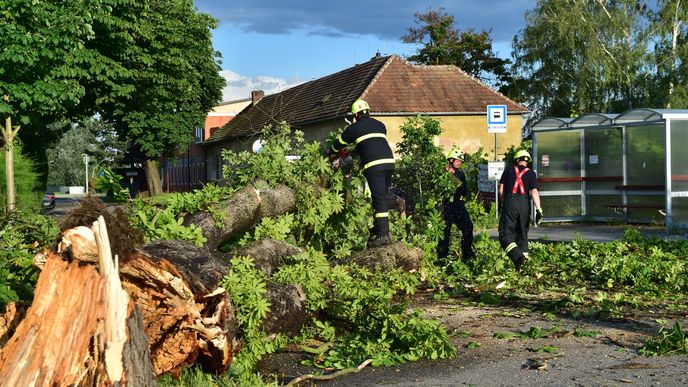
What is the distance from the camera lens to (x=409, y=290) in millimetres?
9789

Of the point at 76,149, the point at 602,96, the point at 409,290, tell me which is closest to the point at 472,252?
the point at 409,290

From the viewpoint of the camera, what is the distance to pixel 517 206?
12359 mm

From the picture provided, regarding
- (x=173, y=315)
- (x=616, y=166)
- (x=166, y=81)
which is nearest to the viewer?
(x=173, y=315)

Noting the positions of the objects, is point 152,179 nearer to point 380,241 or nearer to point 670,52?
point 670,52

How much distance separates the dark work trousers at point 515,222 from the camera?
40.0 ft

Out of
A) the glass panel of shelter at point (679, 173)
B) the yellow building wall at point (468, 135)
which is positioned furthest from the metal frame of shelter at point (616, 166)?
the yellow building wall at point (468, 135)

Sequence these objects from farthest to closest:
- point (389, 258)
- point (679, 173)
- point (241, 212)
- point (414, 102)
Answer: point (414, 102), point (679, 173), point (389, 258), point (241, 212)

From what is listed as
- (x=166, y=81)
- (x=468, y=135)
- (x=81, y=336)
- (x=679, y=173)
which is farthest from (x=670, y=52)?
(x=81, y=336)

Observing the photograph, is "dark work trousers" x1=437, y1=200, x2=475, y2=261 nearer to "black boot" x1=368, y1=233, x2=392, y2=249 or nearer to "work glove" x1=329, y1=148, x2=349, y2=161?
"black boot" x1=368, y1=233, x2=392, y2=249

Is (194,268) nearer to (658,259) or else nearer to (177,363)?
(177,363)

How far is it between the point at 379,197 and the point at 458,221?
2.94m

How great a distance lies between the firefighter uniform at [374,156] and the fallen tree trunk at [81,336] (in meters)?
5.93

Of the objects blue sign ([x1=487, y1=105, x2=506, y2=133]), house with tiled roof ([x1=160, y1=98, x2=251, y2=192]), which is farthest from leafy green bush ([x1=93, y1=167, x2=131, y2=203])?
house with tiled roof ([x1=160, y1=98, x2=251, y2=192])

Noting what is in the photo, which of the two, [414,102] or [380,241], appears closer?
[380,241]
